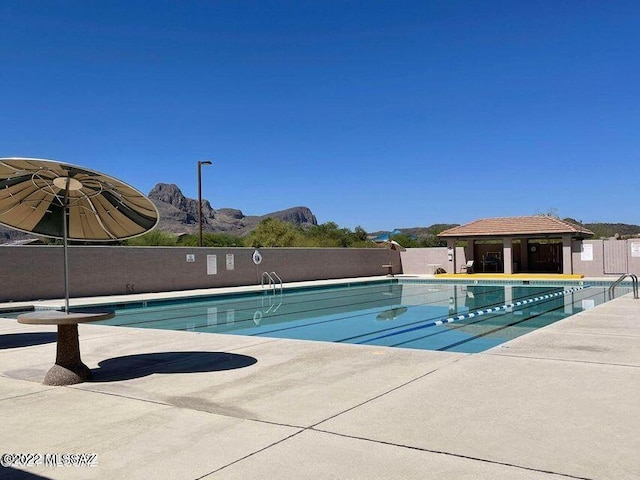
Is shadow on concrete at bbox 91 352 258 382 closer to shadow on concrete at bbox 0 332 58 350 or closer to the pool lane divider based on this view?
shadow on concrete at bbox 0 332 58 350

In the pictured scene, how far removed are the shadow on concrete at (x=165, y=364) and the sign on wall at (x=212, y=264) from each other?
1566 centimetres

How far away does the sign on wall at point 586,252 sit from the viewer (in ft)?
93.3

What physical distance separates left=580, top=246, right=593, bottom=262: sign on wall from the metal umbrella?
1057 inches

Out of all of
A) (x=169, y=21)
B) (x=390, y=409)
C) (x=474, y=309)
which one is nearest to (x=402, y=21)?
(x=169, y=21)

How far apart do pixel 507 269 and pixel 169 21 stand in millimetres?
21510

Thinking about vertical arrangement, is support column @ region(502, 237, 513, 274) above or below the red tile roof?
below

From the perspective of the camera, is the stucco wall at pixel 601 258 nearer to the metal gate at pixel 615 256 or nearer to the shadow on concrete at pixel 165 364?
the metal gate at pixel 615 256

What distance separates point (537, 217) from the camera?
104 ft

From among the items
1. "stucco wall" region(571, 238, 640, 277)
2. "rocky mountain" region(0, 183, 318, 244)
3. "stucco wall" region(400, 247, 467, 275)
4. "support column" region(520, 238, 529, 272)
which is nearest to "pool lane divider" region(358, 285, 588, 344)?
"stucco wall" region(571, 238, 640, 277)

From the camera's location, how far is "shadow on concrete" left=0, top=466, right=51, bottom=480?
318 centimetres

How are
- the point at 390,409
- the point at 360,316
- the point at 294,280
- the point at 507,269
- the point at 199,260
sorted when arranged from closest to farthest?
the point at 390,409, the point at 360,316, the point at 199,260, the point at 294,280, the point at 507,269

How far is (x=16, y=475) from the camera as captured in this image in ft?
10.6

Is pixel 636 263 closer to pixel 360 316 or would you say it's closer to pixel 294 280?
pixel 294 280

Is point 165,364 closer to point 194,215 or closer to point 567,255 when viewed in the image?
point 567,255
